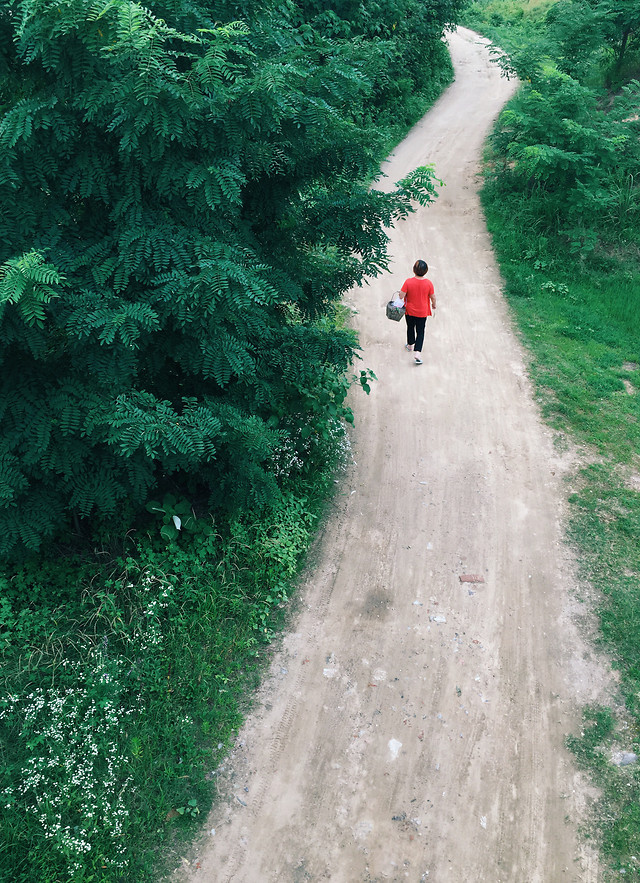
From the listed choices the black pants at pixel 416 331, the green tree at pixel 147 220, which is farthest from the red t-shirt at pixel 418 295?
the green tree at pixel 147 220

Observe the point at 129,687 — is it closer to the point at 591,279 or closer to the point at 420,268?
the point at 420,268

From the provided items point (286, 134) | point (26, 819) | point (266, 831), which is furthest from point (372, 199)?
point (26, 819)

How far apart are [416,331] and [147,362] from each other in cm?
590

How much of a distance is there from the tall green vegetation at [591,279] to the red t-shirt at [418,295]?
7.41 ft

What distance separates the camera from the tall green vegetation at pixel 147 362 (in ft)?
14.6

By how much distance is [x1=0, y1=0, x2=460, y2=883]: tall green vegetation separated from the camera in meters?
4.45

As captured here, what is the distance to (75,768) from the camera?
5.25m

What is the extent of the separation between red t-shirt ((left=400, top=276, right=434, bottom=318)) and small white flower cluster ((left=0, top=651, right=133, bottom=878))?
6990 mm

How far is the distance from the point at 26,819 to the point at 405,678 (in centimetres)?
356

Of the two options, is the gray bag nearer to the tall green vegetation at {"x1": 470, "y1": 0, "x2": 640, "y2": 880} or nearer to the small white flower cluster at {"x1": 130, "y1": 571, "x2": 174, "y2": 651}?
the tall green vegetation at {"x1": 470, "y1": 0, "x2": 640, "y2": 880}

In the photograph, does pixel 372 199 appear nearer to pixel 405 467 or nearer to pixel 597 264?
pixel 405 467

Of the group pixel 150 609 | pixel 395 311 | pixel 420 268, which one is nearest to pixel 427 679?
pixel 150 609

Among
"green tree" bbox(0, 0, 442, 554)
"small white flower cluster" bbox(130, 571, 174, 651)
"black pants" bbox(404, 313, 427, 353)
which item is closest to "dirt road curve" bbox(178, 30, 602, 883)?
"black pants" bbox(404, 313, 427, 353)

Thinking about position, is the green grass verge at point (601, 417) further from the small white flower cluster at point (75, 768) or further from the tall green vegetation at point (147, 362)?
the small white flower cluster at point (75, 768)
